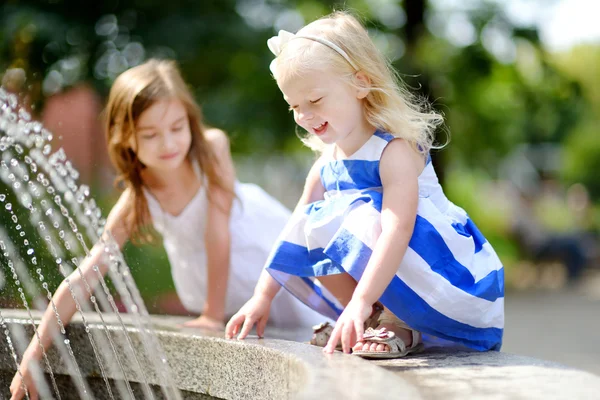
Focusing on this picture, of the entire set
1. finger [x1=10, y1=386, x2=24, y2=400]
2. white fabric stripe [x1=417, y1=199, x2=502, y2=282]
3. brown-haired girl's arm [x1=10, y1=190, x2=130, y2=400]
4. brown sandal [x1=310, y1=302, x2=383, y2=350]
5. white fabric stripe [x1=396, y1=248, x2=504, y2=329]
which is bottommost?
finger [x1=10, y1=386, x2=24, y2=400]

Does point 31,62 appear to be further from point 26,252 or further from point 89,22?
point 26,252

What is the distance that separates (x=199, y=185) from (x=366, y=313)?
143cm

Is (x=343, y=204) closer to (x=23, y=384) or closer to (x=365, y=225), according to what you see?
(x=365, y=225)

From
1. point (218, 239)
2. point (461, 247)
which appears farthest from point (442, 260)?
point (218, 239)

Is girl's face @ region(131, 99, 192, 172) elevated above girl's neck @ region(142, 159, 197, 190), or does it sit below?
above

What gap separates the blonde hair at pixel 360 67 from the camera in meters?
2.42

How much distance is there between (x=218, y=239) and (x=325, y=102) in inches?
42.1

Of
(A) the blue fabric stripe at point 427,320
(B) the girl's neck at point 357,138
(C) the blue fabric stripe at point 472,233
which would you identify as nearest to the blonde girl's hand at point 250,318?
(A) the blue fabric stripe at point 427,320

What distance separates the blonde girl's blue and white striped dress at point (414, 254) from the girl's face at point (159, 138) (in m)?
0.84

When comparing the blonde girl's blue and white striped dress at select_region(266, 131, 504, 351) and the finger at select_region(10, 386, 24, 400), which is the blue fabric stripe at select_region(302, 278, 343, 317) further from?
the finger at select_region(10, 386, 24, 400)

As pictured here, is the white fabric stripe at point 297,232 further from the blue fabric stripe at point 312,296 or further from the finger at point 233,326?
the finger at point 233,326

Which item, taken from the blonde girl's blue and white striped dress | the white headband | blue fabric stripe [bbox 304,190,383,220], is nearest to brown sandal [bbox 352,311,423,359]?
the blonde girl's blue and white striped dress

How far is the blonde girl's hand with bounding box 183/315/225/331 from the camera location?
9.74 feet

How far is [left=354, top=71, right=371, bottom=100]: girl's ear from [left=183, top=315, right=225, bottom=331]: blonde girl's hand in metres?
0.97
